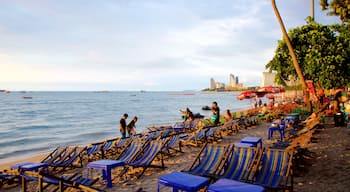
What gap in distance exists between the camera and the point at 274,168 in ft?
15.5

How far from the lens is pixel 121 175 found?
6117mm

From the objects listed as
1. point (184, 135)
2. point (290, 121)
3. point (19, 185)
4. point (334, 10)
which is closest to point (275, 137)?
point (290, 121)

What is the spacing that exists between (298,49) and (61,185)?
16.5 m

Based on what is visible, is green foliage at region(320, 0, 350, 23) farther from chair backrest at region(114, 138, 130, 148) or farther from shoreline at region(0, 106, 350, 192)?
chair backrest at region(114, 138, 130, 148)

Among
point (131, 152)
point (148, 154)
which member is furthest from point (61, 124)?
point (148, 154)

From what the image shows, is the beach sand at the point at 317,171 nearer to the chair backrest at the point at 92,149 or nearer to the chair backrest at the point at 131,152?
the chair backrest at the point at 131,152

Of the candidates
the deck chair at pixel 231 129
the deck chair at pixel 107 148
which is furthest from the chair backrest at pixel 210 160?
the deck chair at pixel 231 129

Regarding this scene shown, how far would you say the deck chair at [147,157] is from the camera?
618 centimetres

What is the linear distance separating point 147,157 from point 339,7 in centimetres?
707

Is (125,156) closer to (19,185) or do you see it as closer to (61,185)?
(19,185)

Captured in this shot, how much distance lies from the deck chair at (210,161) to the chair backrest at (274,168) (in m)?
0.81

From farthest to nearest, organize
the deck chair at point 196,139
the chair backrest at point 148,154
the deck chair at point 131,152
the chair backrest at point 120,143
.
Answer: the deck chair at point 196,139
the chair backrest at point 120,143
the deck chair at point 131,152
the chair backrest at point 148,154

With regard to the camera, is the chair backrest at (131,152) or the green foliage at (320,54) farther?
the green foliage at (320,54)

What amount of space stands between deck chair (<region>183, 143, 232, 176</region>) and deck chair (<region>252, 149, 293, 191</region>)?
786 mm
